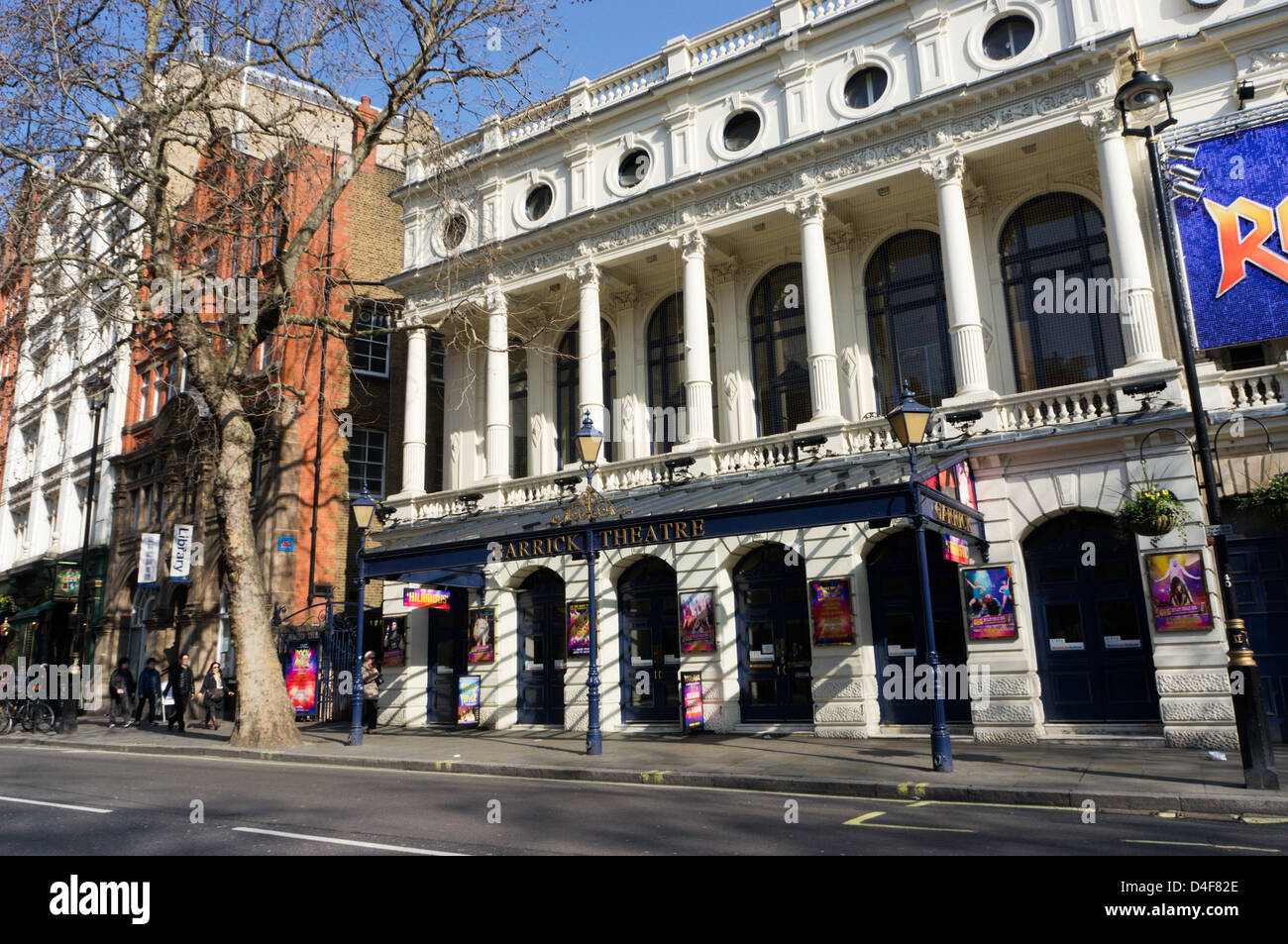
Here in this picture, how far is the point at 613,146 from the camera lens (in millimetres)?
24438

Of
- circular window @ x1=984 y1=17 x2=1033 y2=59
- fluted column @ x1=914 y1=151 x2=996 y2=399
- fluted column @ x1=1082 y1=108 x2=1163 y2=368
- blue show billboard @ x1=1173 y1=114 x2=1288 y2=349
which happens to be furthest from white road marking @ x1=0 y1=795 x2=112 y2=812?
circular window @ x1=984 y1=17 x2=1033 y2=59

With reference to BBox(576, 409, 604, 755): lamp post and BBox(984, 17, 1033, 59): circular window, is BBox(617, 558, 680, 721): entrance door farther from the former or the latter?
BBox(984, 17, 1033, 59): circular window

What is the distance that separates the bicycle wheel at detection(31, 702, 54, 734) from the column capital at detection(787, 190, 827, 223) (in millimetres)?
24971

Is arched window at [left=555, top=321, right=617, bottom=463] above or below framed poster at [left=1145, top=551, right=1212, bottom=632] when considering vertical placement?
above

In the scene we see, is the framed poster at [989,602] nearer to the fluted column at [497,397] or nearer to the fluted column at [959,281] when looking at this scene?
the fluted column at [959,281]

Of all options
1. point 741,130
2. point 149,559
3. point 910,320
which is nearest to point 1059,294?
point 910,320

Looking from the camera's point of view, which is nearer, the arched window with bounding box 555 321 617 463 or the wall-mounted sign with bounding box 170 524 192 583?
the arched window with bounding box 555 321 617 463

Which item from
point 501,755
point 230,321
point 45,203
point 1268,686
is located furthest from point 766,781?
point 45,203

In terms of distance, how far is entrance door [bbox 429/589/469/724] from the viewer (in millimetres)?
24250

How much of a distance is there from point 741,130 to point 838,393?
25.6 ft

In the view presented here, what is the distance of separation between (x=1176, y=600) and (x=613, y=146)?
1765 cm

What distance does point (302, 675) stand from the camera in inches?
975
